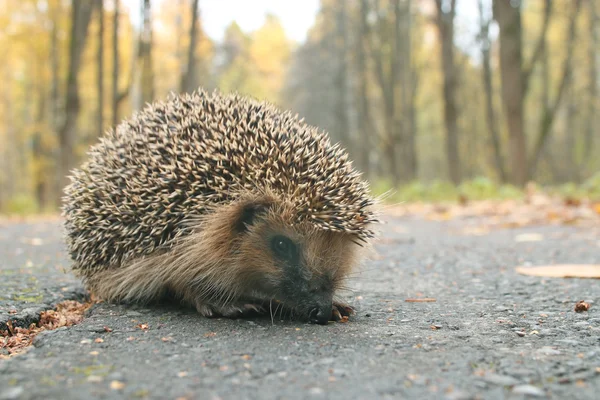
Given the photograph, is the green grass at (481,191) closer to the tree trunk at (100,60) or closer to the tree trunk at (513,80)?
the tree trunk at (513,80)

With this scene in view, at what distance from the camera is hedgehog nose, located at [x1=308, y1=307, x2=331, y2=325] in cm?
341

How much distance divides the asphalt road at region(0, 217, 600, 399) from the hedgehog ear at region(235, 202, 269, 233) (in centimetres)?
64

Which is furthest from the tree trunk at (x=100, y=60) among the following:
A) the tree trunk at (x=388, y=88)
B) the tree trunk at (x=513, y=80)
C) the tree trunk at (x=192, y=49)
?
the tree trunk at (x=513, y=80)

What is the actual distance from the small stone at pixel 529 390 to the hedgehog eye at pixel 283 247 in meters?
1.76

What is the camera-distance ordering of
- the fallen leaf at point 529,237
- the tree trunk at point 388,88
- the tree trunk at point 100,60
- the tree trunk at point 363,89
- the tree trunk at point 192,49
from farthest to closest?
the tree trunk at point 388,88
the tree trunk at point 363,89
the tree trunk at point 100,60
the tree trunk at point 192,49
the fallen leaf at point 529,237

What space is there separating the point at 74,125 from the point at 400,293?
47.5 feet

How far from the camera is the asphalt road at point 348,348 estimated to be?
212cm

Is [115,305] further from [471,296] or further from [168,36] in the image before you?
[168,36]

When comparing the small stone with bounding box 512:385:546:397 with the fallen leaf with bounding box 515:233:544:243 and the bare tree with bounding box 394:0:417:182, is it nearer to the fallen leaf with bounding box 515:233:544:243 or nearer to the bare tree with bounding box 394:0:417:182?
the fallen leaf with bounding box 515:233:544:243

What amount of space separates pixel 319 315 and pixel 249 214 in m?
0.83

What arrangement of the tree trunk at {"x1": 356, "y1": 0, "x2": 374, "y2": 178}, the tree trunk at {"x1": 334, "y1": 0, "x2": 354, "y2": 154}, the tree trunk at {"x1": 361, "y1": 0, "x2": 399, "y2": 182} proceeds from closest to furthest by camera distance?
1. the tree trunk at {"x1": 356, "y1": 0, "x2": 374, "y2": 178}
2. the tree trunk at {"x1": 361, "y1": 0, "x2": 399, "y2": 182}
3. the tree trunk at {"x1": 334, "y1": 0, "x2": 354, "y2": 154}

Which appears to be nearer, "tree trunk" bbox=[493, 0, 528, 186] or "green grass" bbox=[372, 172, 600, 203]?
"green grass" bbox=[372, 172, 600, 203]

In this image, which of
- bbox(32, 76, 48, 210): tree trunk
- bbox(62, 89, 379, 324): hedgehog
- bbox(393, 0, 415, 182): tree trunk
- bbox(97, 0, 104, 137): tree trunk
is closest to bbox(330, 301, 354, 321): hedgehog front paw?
bbox(62, 89, 379, 324): hedgehog

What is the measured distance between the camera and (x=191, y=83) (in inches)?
633
